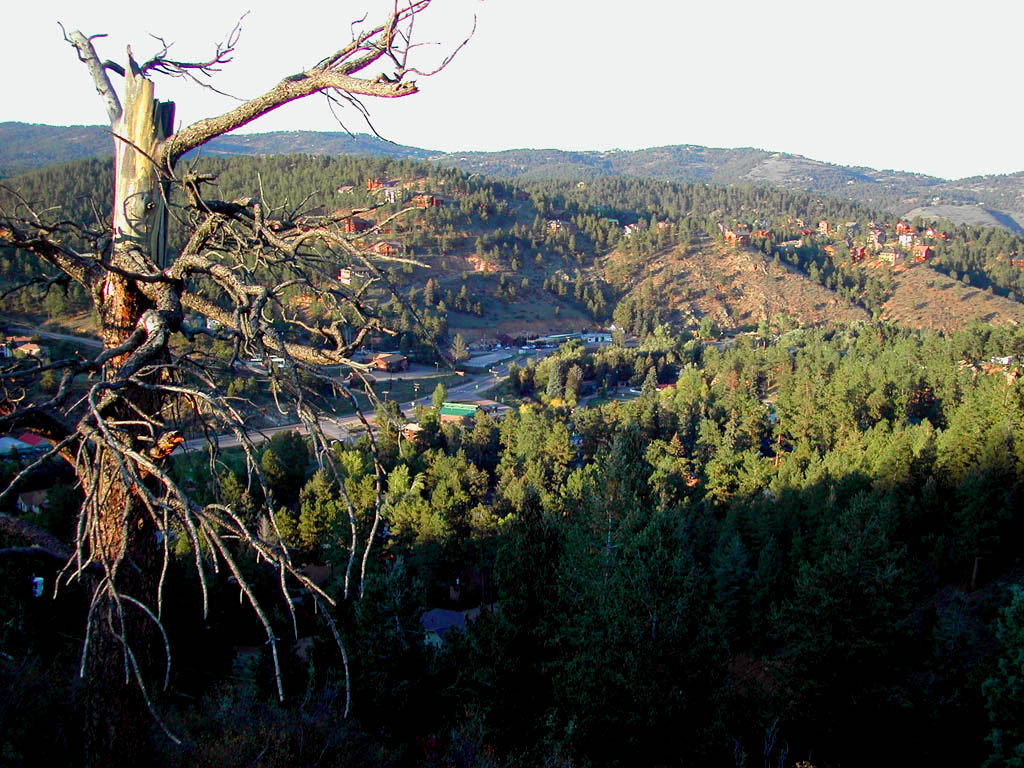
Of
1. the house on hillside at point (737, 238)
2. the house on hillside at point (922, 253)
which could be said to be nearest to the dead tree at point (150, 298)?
the house on hillside at point (737, 238)

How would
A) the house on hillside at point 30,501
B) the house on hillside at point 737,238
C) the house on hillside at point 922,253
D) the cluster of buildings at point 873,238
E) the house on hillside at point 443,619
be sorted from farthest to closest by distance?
the cluster of buildings at point 873,238 < the house on hillside at point 737,238 < the house on hillside at point 922,253 < the house on hillside at point 30,501 < the house on hillside at point 443,619

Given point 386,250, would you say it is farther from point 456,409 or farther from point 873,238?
point 873,238

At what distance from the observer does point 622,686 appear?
7035 mm

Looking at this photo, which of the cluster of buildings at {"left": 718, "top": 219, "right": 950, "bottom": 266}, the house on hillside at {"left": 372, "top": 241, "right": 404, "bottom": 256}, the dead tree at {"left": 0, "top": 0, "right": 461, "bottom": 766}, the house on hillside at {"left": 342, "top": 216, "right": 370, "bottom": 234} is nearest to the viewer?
the dead tree at {"left": 0, "top": 0, "right": 461, "bottom": 766}

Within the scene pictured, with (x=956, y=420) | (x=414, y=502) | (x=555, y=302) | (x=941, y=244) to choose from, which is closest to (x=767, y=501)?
(x=956, y=420)

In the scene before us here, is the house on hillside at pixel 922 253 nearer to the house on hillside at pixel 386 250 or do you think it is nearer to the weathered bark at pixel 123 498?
the house on hillside at pixel 386 250

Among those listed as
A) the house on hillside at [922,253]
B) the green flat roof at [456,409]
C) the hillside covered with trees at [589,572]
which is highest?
the house on hillside at [922,253]

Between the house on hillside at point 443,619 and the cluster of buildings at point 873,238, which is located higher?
the cluster of buildings at point 873,238

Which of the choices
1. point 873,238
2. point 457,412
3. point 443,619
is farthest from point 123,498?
point 873,238

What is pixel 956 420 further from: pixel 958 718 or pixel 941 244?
pixel 941 244

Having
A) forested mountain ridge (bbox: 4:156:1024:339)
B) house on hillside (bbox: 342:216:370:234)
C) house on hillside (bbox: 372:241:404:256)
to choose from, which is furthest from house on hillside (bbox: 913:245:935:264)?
house on hillside (bbox: 372:241:404:256)

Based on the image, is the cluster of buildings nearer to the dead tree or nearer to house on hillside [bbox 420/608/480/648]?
house on hillside [bbox 420/608/480/648]

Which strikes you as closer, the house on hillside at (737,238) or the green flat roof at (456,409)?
the green flat roof at (456,409)

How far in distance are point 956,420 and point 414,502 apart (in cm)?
1518
